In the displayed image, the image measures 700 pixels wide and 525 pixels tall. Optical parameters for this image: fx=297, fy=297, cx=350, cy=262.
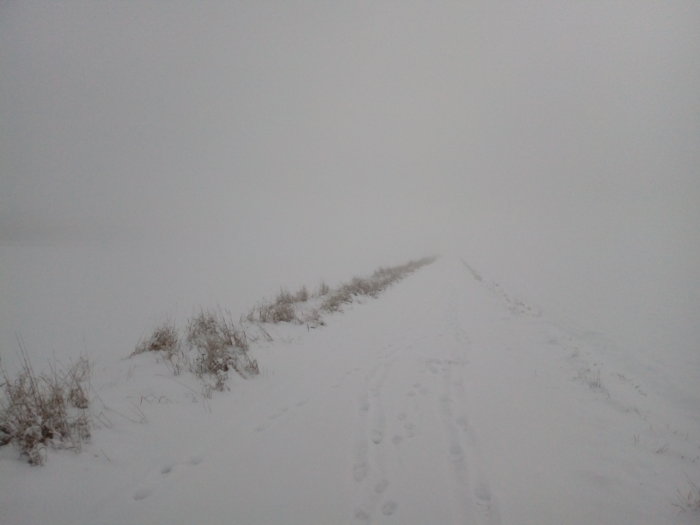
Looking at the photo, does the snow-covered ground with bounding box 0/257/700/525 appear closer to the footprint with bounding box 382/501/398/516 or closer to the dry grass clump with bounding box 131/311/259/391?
the footprint with bounding box 382/501/398/516

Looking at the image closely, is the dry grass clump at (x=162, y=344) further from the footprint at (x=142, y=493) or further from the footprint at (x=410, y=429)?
the footprint at (x=410, y=429)

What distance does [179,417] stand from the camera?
12.0 feet

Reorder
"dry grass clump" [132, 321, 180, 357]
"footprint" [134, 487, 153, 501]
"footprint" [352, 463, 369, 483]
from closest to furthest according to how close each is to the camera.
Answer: "footprint" [134, 487, 153, 501]
"footprint" [352, 463, 369, 483]
"dry grass clump" [132, 321, 180, 357]

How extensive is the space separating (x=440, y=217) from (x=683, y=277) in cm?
16543

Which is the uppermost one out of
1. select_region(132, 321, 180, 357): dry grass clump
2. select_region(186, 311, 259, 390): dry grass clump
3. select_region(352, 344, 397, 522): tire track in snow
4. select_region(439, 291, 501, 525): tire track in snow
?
select_region(132, 321, 180, 357): dry grass clump

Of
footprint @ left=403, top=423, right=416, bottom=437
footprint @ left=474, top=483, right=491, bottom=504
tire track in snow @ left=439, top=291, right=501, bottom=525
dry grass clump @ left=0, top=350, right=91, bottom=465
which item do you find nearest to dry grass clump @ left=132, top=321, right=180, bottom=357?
dry grass clump @ left=0, top=350, right=91, bottom=465

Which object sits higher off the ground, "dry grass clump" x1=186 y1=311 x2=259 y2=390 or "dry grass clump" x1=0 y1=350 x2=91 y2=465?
"dry grass clump" x1=0 y1=350 x2=91 y2=465

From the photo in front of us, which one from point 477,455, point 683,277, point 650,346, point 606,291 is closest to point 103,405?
point 477,455

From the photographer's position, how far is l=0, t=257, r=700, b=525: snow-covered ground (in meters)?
2.51

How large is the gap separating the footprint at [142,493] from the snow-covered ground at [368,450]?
0.01 metres

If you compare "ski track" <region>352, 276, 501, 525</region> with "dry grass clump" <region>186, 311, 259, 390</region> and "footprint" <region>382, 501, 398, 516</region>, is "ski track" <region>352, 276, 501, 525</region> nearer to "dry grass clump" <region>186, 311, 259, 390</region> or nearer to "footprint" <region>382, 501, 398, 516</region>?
"footprint" <region>382, 501, 398, 516</region>

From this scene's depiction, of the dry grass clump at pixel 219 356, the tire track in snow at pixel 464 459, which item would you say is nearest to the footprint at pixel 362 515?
the tire track in snow at pixel 464 459

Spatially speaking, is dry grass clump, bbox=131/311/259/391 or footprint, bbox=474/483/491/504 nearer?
footprint, bbox=474/483/491/504

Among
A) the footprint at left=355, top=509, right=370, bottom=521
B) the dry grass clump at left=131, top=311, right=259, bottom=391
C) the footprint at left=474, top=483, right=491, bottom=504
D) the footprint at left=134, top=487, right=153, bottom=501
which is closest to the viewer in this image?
the footprint at left=355, top=509, right=370, bottom=521
